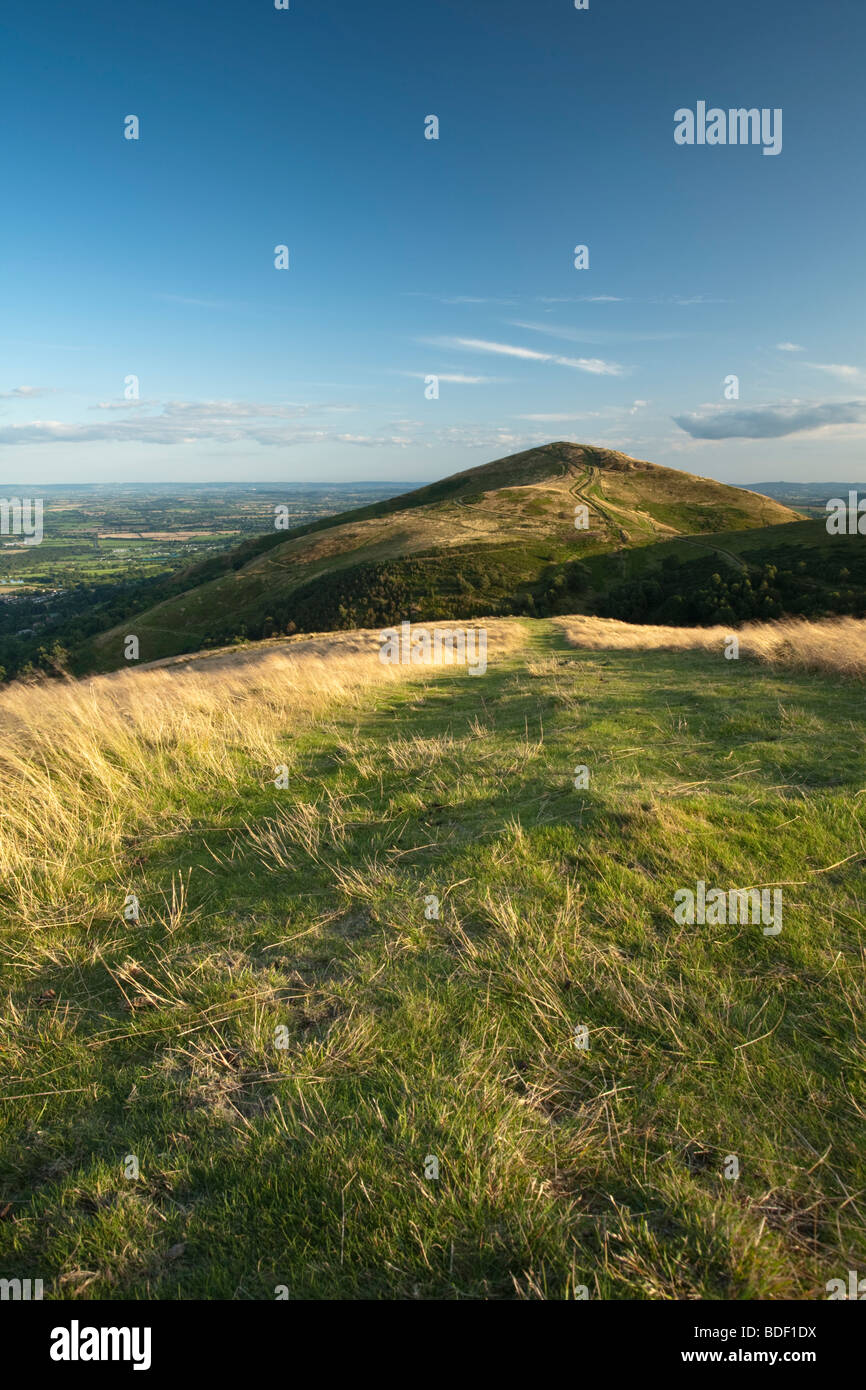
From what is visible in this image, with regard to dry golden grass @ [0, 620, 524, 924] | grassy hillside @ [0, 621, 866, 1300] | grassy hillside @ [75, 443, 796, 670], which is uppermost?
grassy hillside @ [75, 443, 796, 670]

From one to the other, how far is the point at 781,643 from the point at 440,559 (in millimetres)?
69585

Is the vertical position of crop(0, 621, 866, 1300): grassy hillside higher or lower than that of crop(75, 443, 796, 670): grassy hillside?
lower

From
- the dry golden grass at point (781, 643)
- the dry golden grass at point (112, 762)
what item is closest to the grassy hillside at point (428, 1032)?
the dry golden grass at point (112, 762)

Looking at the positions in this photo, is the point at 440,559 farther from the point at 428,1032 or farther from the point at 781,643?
the point at 428,1032

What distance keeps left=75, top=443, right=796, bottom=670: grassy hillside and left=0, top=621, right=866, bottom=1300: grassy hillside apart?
205 ft

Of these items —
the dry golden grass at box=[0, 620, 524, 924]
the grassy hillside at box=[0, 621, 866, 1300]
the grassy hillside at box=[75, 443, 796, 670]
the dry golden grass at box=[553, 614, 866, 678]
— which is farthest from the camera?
the grassy hillside at box=[75, 443, 796, 670]

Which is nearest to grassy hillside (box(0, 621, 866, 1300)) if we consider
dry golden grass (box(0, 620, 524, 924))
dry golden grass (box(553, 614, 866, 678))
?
dry golden grass (box(0, 620, 524, 924))

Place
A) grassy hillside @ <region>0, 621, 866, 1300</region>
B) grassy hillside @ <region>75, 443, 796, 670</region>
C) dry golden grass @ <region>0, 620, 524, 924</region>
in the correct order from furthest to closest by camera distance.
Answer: grassy hillside @ <region>75, 443, 796, 670</region> < dry golden grass @ <region>0, 620, 524, 924</region> < grassy hillside @ <region>0, 621, 866, 1300</region>

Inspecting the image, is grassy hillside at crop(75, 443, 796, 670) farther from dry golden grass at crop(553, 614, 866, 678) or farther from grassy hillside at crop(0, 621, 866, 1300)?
grassy hillside at crop(0, 621, 866, 1300)

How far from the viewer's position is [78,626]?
82.8 meters

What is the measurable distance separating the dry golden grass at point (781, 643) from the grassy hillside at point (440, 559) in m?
46.8

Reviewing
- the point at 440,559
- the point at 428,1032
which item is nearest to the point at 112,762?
the point at 428,1032

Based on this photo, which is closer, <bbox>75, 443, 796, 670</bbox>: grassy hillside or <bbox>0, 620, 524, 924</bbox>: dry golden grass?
<bbox>0, 620, 524, 924</bbox>: dry golden grass

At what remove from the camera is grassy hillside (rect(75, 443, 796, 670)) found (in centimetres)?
7244
